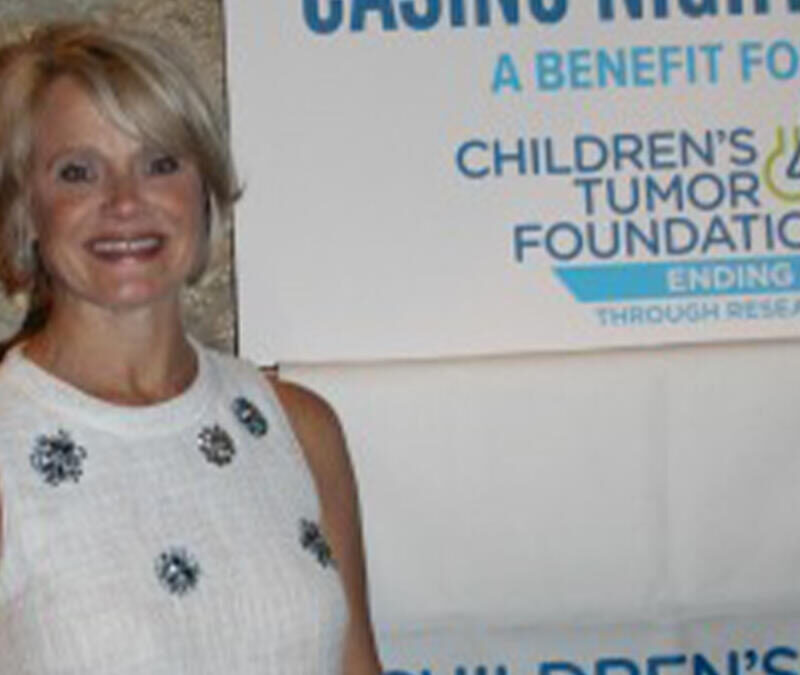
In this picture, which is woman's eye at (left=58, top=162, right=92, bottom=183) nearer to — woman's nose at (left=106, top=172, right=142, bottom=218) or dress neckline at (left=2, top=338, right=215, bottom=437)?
woman's nose at (left=106, top=172, right=142, bottom=218)

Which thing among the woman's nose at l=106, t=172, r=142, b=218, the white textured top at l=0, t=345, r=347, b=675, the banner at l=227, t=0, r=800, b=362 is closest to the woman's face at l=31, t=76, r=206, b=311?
the woman's nose at l=106, t=172, r=142, b=218

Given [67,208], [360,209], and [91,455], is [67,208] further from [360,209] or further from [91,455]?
[360,209]

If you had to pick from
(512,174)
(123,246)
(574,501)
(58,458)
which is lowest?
(574,501)

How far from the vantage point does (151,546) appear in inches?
51.6

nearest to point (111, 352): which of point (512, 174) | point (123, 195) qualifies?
point (123, 195)

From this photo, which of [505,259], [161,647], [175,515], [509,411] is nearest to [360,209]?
[505,259]

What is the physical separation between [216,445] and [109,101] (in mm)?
348

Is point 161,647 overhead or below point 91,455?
below

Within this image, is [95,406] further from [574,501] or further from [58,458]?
[574,501]

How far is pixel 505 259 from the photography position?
5.89ft

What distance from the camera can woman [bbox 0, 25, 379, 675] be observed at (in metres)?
1.28

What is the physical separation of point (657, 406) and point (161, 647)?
2.54ft

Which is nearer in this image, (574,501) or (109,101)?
(109,101)

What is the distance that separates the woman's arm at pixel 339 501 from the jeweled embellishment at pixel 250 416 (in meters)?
0.04
